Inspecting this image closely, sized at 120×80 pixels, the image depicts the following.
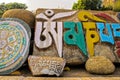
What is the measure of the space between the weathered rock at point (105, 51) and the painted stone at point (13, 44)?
150 cm

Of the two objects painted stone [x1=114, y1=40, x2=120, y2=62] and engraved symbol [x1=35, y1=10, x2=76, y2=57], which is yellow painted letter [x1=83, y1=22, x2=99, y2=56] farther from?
engraved symbol [x1=35, y1=10, x2=76, y2=57]

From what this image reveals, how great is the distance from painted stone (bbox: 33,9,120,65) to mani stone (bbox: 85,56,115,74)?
1.22ft

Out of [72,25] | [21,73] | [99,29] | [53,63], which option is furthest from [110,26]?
[21,73]

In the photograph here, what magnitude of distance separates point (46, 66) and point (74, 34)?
1.31m

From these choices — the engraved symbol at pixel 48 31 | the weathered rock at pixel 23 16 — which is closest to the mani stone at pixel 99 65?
the engraved symbol at pixel 48 31

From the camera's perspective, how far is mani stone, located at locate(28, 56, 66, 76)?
435 cm

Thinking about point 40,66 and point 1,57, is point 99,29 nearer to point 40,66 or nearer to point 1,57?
point 40,66

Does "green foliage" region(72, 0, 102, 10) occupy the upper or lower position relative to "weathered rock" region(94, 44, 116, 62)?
upper

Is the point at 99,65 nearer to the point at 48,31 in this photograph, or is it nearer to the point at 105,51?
the point at 105,51

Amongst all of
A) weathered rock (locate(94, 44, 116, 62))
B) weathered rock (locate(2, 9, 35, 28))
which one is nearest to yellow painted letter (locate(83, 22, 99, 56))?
weathered rock (locate(94, 44, 116, 62))

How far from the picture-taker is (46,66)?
4.39 meters

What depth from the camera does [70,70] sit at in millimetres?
5070

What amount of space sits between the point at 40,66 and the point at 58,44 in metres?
0.99

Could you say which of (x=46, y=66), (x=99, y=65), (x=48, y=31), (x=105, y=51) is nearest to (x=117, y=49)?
(x=105, y=51)
